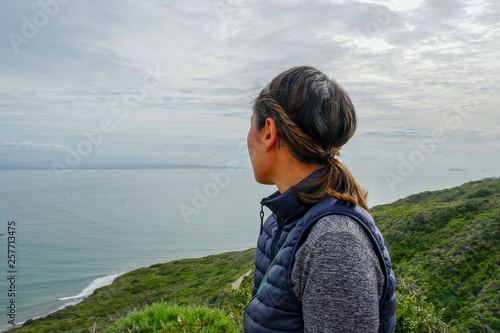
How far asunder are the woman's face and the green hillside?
18.6 feet

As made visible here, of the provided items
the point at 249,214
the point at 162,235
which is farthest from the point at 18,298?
the point at 249,214

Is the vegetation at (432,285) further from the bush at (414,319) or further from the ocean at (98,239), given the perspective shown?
the ocean at (98,239)

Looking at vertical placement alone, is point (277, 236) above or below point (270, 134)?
below

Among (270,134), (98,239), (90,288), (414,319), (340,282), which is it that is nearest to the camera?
(340,282)

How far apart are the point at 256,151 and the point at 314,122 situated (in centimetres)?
34

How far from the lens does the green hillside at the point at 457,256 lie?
761 centimetres

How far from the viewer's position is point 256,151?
5.57 ft

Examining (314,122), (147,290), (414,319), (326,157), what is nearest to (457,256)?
(414,319)

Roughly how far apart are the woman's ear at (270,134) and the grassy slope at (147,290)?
22309 millimetres

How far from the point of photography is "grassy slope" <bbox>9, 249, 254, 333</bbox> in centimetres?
2536

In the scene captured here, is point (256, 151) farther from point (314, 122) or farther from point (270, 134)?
point (314, 122)

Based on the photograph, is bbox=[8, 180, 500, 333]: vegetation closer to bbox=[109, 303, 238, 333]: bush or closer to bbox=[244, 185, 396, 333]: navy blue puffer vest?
bbox=[109, 303, 238, 333]: bush

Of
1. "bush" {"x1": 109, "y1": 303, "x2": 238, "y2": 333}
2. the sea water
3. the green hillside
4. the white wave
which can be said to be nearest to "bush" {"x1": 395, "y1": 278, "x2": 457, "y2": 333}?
the green hillside

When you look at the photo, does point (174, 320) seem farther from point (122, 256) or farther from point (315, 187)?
point (122, 256)
